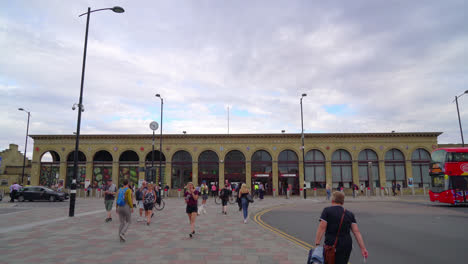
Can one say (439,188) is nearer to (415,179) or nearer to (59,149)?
(415,179)

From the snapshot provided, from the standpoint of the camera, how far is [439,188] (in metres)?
22.0

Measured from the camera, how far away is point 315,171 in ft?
123

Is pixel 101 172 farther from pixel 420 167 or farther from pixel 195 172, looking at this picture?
pixel 420 167

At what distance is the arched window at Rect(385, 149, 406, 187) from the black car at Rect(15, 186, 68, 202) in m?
37.3

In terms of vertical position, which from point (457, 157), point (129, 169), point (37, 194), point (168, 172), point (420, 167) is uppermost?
point (457, 157)

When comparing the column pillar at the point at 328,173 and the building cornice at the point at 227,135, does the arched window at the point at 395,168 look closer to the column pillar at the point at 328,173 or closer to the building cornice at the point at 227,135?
the building cornice at the point at 227,135

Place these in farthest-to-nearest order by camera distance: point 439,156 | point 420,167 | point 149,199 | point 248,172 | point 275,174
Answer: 1. point 420,167
2. point 275,174
3. point 248,172
4. point 439,156
5. point 149,199

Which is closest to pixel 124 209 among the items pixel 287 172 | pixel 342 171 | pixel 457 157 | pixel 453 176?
pixel 453 176

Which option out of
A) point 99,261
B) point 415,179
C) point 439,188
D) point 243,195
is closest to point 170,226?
point 243,195

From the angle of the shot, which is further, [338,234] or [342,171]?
[342,171]

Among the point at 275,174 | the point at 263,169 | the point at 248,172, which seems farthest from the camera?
the point at 263,169

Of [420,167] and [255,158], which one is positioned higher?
[255,158]

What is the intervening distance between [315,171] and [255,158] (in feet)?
25.8

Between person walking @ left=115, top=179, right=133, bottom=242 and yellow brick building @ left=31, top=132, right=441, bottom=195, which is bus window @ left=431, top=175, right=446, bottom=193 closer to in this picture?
yellow brick building @ left=31, top=132, right=441, bottom=195
